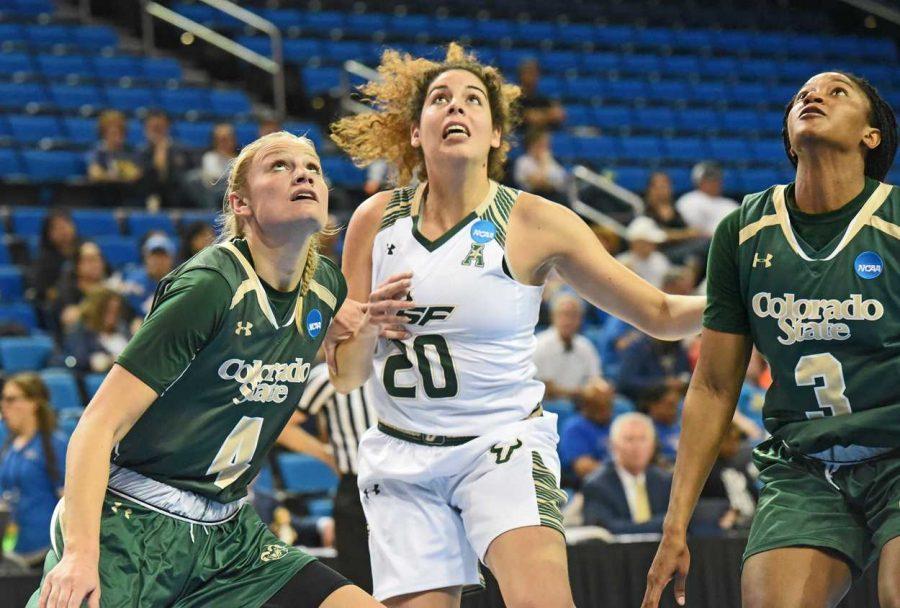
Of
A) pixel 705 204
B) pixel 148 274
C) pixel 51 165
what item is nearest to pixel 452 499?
pixel 148 274

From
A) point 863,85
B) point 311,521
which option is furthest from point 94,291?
point 863,85

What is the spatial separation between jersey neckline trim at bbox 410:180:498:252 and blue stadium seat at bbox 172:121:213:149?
7.61m

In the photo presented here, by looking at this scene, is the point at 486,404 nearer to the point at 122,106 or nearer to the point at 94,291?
the point at 94,291

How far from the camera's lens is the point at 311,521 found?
6715 millimetres

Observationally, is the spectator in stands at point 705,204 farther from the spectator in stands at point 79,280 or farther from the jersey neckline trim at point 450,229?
the jersey neckline trim at point 450,229

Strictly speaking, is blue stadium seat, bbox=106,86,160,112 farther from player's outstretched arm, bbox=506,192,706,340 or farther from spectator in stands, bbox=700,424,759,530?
player's outstretched arm, bbox=506,192,706,340

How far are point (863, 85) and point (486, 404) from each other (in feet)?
4.57

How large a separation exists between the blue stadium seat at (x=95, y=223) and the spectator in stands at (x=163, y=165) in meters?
0.46

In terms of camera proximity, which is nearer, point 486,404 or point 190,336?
point 190,336

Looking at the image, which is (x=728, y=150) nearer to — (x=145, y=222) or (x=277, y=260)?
(x=145, y=222)

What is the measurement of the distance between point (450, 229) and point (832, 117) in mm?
1149

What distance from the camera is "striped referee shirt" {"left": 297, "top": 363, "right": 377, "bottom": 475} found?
5.32 meters

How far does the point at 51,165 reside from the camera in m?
10.6

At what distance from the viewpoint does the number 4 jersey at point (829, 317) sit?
336cm
